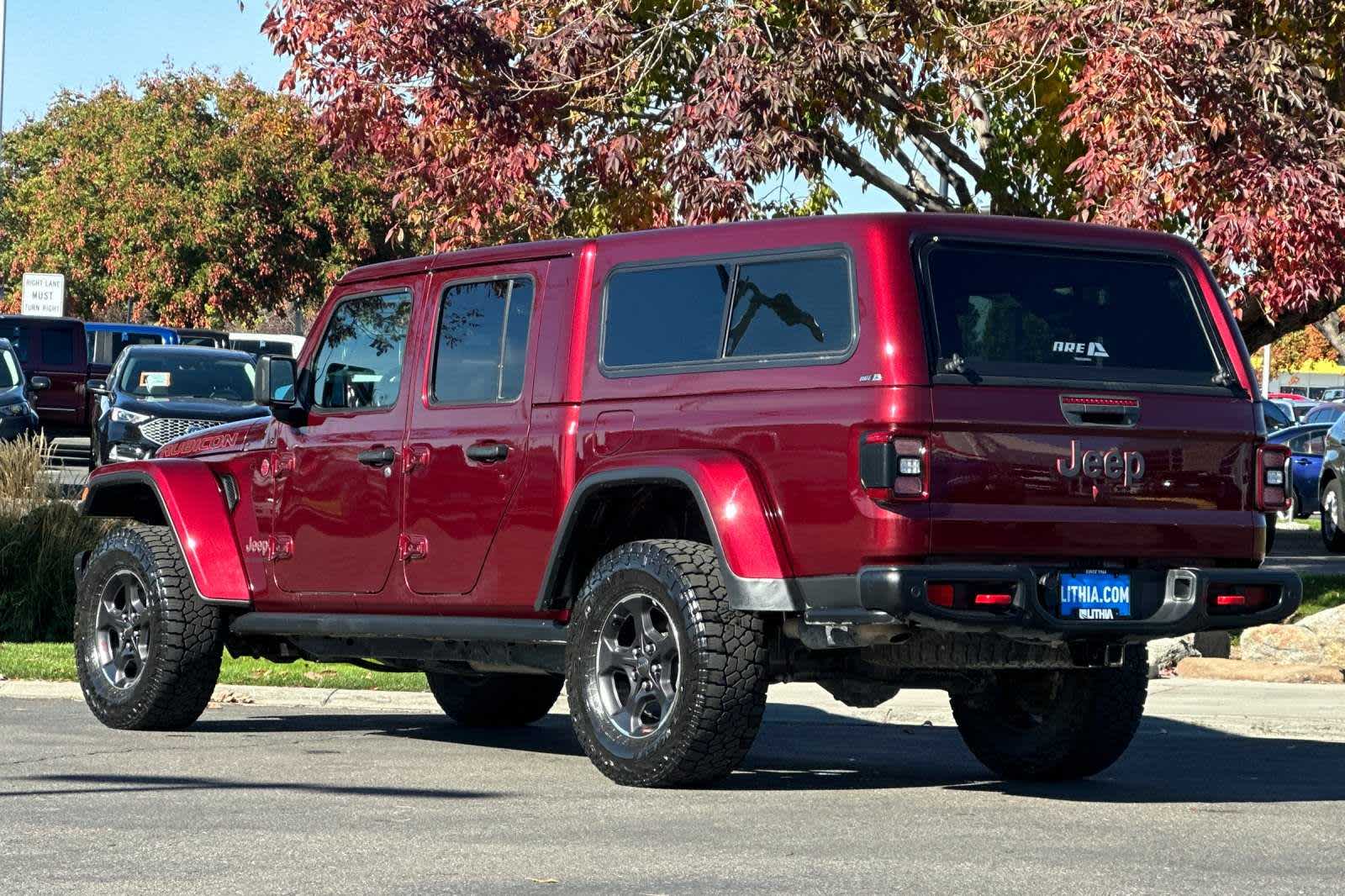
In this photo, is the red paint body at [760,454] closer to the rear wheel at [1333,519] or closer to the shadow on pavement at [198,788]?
the shadow on pavement at [198,788]

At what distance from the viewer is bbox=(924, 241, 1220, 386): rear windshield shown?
26.1 ft

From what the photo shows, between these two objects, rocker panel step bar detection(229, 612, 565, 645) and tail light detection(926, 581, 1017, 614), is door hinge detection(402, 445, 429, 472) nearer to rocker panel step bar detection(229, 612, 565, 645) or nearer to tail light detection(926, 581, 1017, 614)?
rocker panel step bar detection(229, 612, 565, 645)

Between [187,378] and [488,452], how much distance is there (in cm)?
1623

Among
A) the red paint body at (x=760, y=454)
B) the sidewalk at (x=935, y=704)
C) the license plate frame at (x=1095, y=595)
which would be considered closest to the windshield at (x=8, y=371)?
the sidewalk at (x=935, y=704)

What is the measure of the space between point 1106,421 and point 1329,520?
1891 cm

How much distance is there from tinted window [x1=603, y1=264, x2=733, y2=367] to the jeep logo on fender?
1349 millimetres

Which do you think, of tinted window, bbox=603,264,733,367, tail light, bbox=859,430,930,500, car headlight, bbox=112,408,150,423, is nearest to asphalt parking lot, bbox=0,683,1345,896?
tail light, bbox=859,430,930,500

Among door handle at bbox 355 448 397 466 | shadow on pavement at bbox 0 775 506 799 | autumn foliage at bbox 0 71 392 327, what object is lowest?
shadow on pavement at bbox 0 775 506 799

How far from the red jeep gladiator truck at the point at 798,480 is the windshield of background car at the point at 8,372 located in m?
16.8

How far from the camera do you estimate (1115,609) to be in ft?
26.0

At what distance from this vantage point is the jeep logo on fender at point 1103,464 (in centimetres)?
791

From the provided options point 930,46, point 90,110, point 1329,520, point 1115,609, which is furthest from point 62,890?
point 90,110

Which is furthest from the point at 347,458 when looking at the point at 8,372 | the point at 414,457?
the point at 8,372

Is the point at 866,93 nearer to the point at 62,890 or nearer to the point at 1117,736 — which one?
the point at 1117,736
